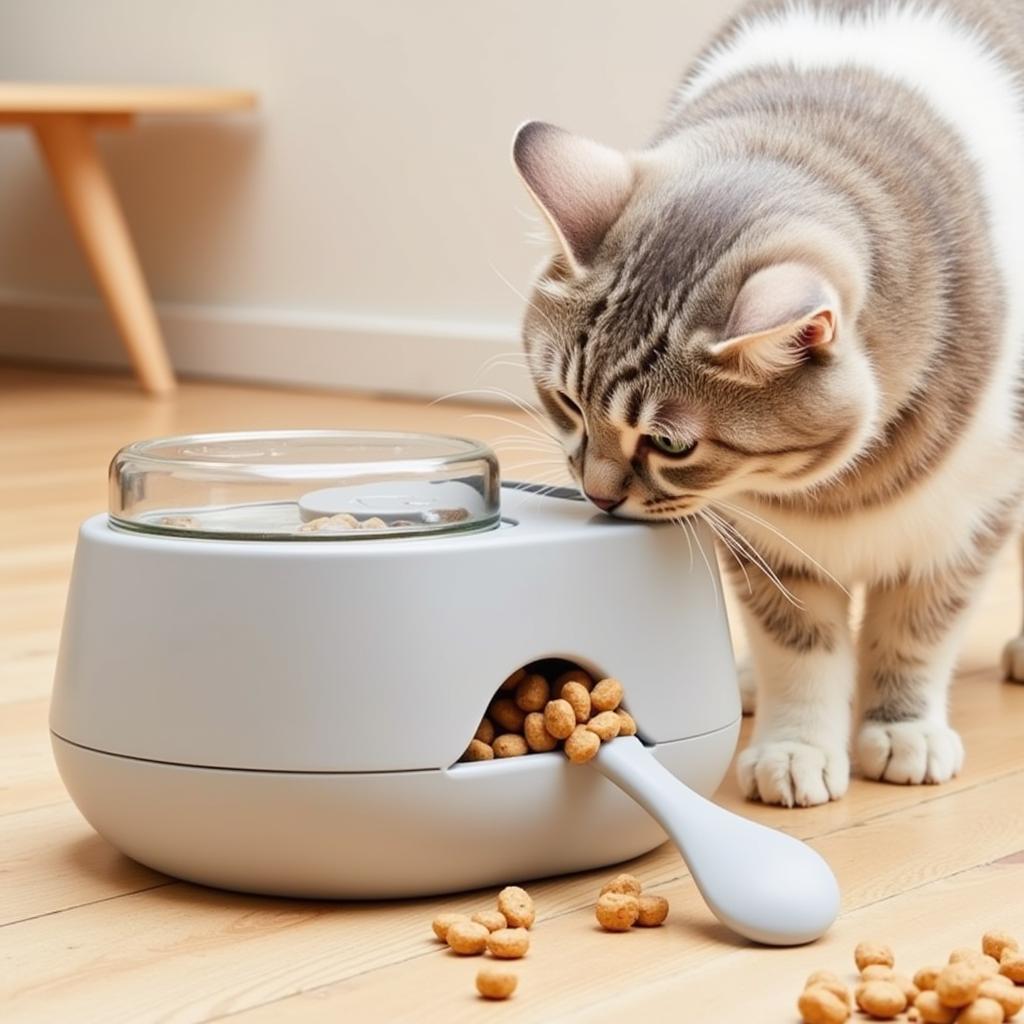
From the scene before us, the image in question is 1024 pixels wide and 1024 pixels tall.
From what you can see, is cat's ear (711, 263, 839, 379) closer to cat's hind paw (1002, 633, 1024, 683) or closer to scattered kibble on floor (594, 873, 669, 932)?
scattered kibble on floor (594, 873, 669, 932)

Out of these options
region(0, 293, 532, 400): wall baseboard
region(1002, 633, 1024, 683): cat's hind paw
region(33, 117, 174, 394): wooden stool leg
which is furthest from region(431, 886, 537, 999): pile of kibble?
region(33, 117, 174, 394): wooden stool leg

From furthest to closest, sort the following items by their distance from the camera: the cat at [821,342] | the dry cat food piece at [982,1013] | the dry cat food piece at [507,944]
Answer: the cat at [821,342], the dry cat food piece at [507,944], the dry cat food piece at [982,1013]

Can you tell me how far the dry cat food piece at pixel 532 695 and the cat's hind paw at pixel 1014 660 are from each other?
0.82 meters

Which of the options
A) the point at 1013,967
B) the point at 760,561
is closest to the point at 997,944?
the point at 1013,967

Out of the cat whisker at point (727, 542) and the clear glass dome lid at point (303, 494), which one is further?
the cat whisker at point (727, 542)

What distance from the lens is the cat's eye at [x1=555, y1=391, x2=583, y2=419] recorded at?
1286 mm

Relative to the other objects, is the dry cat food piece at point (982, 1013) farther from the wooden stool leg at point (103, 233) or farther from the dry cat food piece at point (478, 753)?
the wooden stool leg at point (103, 233)

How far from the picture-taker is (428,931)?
105 centimetres

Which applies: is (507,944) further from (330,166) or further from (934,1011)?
(330,166)

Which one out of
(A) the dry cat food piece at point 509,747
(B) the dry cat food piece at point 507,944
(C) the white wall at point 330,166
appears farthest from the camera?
(C) the white wall at point 330,166

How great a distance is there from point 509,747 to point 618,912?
13 centimetres

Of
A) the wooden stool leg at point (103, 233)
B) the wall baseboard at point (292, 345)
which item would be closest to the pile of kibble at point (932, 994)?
the wall baseboard at point (292, 345)

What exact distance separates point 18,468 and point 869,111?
189cm

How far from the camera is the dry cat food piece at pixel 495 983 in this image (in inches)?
36.7
